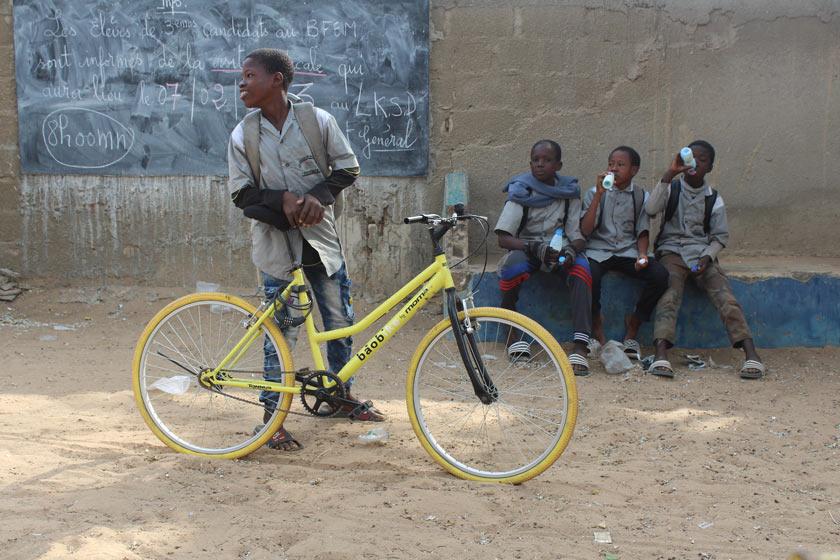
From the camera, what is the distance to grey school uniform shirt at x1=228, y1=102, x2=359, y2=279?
4.21m

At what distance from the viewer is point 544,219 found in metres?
6.32

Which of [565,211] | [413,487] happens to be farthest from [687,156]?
[413,487]

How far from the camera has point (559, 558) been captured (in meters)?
3.26

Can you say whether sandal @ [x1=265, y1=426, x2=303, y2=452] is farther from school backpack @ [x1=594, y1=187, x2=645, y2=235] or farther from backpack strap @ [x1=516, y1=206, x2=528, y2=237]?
school backpack @ [x1=594, y1=187, x2=645, y2=235]

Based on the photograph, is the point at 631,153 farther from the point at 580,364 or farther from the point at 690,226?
the point at 580,364

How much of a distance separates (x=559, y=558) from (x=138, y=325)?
14.9ft

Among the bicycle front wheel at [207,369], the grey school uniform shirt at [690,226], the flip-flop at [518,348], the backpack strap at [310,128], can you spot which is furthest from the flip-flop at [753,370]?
the backpack strap at [310,128]

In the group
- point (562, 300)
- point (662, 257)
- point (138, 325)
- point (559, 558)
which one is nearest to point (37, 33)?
point (138, 325)

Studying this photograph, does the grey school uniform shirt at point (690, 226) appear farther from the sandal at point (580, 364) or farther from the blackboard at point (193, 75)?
the blackboard at point (193, 75)

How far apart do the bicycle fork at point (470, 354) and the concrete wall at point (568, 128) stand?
11.3 ft

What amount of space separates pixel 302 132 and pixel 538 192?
8.03 ft

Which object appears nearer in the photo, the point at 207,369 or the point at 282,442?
the point at 207,369

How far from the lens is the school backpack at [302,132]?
419 cm

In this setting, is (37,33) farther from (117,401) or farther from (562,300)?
(562,300)
